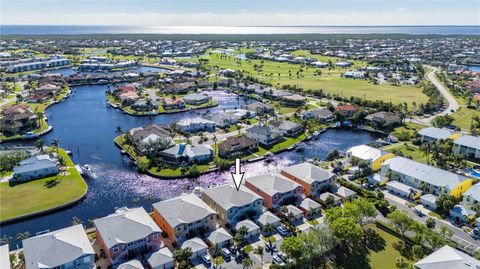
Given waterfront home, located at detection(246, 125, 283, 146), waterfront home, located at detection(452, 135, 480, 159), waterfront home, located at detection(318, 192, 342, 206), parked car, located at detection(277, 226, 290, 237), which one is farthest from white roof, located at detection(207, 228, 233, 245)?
waterfront home, located at detection(452, 135, 480, 159)

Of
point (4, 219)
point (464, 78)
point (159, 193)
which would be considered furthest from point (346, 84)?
point (4, 219)

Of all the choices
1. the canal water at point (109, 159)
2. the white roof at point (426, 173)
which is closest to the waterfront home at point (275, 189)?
the canal water at point (109, 159)

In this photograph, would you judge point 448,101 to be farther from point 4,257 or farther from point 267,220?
point 4,257

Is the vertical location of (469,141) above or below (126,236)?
above

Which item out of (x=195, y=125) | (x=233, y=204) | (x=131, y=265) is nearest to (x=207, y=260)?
(x=131, y=265)

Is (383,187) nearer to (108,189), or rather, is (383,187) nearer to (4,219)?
(108,189)

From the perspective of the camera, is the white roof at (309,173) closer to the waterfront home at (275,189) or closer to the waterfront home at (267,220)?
the waterfront home at (275,189)
